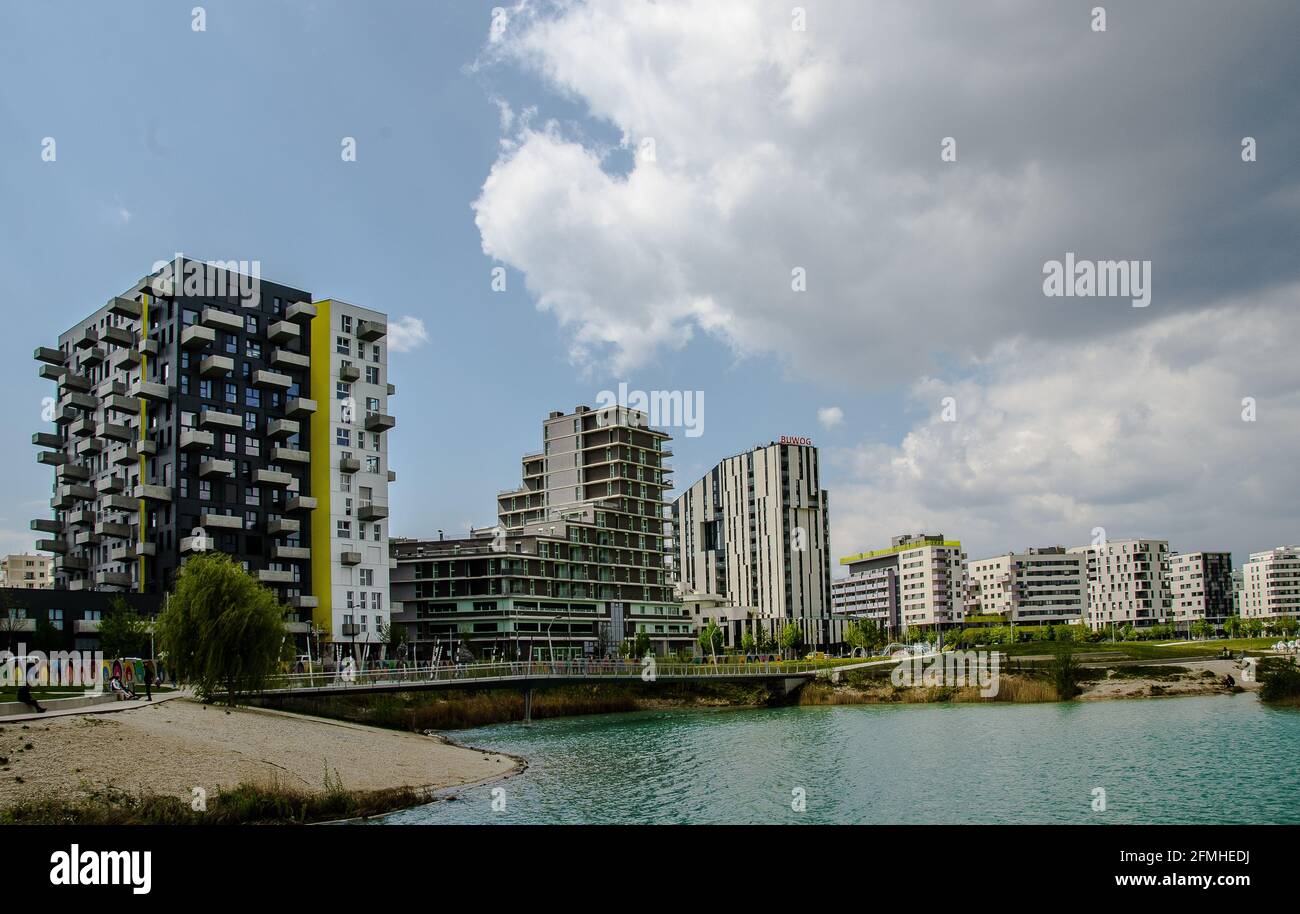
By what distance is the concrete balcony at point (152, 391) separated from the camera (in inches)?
3755

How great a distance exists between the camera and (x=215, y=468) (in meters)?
95.1

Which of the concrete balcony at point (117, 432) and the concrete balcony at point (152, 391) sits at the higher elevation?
the concrete balcony at point (152, 391)

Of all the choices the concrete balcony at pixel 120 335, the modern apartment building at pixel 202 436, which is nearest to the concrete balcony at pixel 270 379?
the modern apartment building at pixel 202 436

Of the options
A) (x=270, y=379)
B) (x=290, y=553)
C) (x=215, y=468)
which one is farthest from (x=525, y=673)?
(x=270, y=379)

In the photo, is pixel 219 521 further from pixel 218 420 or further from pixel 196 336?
pixel 196 336

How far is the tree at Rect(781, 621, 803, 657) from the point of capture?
176m

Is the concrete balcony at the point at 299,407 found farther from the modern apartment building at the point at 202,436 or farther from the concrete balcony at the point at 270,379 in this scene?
the concrete balcony at the point at 270,379

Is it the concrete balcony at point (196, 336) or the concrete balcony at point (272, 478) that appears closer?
the concrete balcony at point (196, 336)

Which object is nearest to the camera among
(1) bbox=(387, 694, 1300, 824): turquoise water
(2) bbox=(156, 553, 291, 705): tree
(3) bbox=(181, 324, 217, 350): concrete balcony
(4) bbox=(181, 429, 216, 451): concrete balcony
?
(1) bbox=(387, 694, 1300, 824): turquoise water

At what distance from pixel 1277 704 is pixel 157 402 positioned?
96109 mm

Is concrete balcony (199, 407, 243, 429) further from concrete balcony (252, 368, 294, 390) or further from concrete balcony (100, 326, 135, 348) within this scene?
concrete balcony (100, 326, 135, 348)

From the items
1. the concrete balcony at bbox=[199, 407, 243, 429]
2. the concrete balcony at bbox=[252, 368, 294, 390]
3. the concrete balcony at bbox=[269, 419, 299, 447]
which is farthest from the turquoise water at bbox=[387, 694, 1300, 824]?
the concrete balcony at bbox=[252, 368, 294, 390]

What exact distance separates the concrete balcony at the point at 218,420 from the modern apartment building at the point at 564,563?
3623 centimetres

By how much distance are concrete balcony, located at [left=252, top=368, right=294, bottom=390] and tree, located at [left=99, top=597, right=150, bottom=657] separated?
88.9 feet
